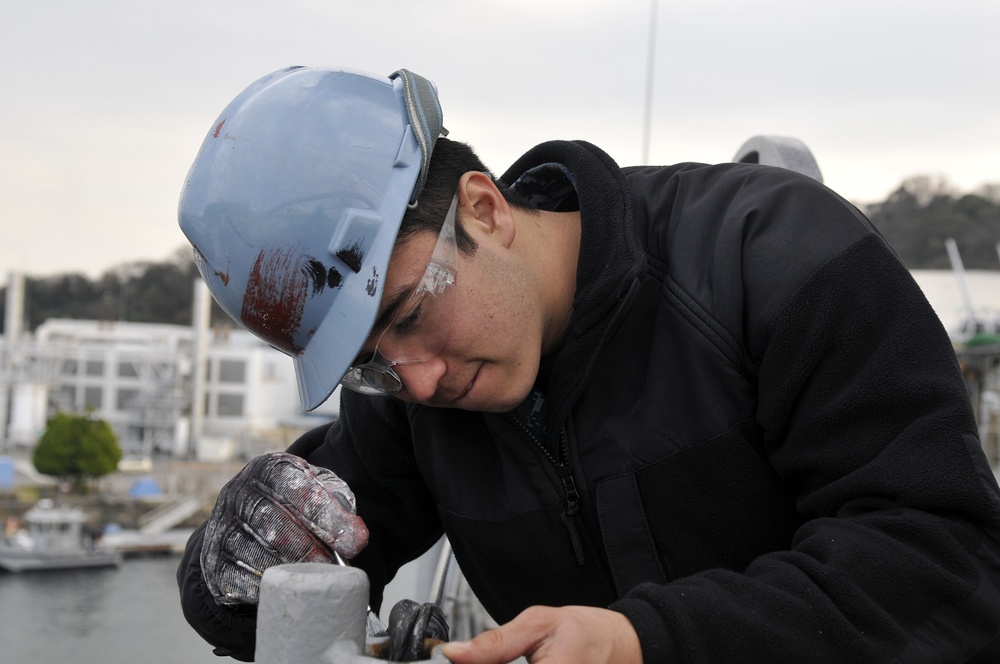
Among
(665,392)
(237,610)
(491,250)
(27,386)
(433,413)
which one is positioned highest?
(491,250)

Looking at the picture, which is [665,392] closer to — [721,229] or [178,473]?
[721,229]

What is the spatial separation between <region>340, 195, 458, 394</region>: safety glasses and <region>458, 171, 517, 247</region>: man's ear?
59mm

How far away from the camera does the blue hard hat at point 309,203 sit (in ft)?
4.83

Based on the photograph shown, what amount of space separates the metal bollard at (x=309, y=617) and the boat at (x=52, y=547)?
30.4 m

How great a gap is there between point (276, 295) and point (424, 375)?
10.2 inches

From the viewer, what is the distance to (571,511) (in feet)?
5.40

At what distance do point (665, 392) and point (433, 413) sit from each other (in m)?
0.49

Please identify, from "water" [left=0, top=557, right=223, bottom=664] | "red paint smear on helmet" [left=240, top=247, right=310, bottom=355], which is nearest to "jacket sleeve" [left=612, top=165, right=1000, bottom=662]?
"red paint smear on helmet" [left=240, top=247, right=310, bottom=355]

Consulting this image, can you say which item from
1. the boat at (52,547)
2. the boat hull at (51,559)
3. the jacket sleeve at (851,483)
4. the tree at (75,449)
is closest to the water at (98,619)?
the boat hull at (51,559)

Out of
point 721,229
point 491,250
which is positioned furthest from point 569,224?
point 721,229

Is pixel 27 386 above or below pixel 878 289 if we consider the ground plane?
below

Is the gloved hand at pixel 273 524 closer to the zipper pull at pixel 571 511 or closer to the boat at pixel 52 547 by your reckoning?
the zipper pull at pixel 571 511

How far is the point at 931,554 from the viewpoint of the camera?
1.26 m

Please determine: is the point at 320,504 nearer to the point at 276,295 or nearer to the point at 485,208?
the point at 276,295
